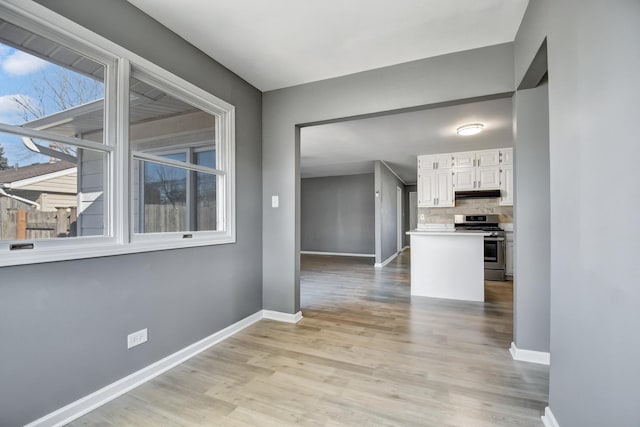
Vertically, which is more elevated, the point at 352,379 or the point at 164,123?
the point at 164,123

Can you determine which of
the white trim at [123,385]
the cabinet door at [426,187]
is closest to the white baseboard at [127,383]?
the white trim at [123,385]

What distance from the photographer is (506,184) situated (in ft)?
18.6

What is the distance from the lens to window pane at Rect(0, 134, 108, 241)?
1.44 meters

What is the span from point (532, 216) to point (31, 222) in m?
3.33

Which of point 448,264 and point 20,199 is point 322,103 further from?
point 448,264

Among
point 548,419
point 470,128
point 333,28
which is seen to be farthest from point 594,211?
point 470,128

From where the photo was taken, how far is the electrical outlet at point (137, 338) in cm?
190

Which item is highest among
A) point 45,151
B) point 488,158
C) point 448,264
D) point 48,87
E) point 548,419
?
point 488,158

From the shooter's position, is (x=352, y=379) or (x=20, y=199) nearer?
(x=20, y=199)

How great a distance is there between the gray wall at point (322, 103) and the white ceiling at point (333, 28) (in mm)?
113

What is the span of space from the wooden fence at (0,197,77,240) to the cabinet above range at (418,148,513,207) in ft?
19.8

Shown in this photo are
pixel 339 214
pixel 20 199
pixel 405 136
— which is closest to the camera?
pixel 20 199

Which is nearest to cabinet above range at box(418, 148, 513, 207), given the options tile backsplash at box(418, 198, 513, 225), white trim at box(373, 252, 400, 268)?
tile backsplash at box(418, 198, 513, 225)

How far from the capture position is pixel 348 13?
6.58 feet
